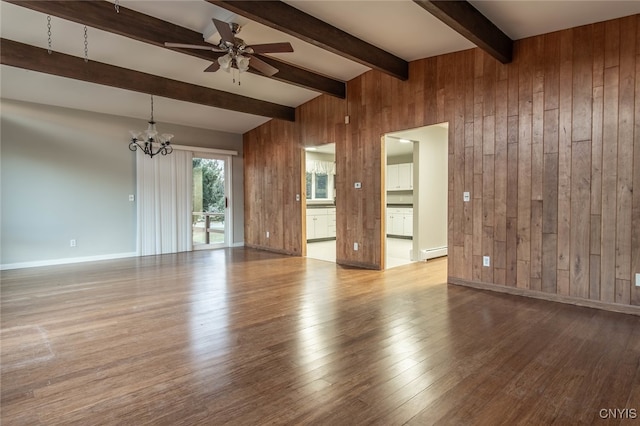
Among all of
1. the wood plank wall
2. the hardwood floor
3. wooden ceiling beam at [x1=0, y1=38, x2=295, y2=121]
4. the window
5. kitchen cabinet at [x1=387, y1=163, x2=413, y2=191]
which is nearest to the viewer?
the hardwood floor

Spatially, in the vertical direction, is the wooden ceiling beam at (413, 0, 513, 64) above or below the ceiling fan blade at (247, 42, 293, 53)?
above

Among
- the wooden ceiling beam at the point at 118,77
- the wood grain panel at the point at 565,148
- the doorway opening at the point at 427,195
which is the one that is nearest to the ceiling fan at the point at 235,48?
the wooden ceiling beam at the point at 118,77

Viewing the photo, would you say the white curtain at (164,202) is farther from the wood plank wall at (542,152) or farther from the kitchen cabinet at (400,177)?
the kitchen cabinet at (400,177)

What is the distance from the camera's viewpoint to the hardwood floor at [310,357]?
1863 millimetres

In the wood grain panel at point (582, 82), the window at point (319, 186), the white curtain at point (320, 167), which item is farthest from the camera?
the window at point (319, 186)

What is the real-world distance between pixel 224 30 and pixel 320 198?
23.5ft

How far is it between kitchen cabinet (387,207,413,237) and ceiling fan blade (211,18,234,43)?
6.91 metres

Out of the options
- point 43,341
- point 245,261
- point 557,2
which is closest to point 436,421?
point 43,341

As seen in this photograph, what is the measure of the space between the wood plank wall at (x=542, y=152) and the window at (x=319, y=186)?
4637 millimetres

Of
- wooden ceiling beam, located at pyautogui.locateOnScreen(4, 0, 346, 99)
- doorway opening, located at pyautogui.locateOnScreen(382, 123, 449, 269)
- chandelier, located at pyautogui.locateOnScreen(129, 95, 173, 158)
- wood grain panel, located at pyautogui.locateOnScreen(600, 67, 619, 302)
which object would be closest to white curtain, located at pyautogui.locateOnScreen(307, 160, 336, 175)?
doorway opening, located at pyautogui.locateOnScreen(382, 123, 449, 269)

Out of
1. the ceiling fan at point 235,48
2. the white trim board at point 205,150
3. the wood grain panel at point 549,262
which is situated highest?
the ceiling fan at point 235,48

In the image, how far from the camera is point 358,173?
589 centimetres

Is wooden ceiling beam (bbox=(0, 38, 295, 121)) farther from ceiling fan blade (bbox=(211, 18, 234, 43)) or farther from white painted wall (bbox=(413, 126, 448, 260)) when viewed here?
white painted wall (bbox=(413, 126, 448, 260))

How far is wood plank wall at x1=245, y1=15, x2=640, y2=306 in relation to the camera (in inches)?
134
